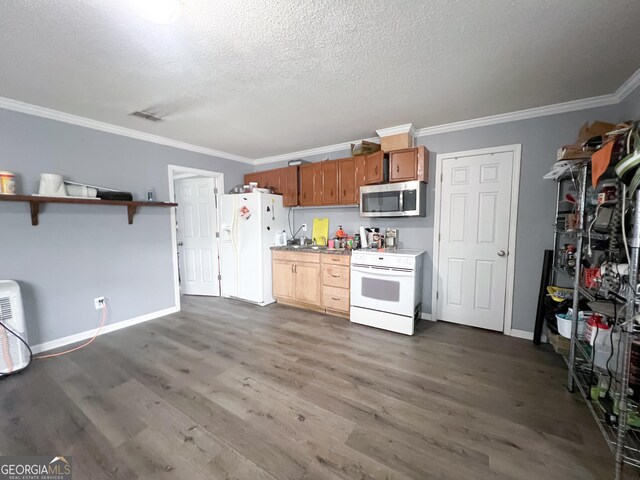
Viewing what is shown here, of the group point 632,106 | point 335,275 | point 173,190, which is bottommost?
point 335,275

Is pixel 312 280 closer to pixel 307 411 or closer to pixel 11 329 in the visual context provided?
pixel 307 411

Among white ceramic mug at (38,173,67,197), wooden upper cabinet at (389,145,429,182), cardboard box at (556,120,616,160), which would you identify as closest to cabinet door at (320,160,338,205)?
wooden upper cabinet at (389,145,429,182)

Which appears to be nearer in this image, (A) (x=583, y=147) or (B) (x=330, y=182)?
(A) (x=583, y=147)

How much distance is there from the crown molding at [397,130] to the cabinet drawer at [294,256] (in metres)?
1.83

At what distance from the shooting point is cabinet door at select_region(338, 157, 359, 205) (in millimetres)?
3541

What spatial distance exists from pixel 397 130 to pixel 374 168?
1.71 feet

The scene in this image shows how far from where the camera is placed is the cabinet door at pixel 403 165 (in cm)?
306

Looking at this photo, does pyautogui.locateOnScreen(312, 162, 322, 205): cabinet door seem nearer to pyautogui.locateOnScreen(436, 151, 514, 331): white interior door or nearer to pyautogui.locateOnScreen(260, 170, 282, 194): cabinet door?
pyautogui.locateOnScreen(260, 170, 282, 194): cabinet door

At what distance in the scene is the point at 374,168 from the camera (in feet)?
10.9

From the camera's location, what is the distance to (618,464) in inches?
49.8

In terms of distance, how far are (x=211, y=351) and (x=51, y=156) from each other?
2.65m

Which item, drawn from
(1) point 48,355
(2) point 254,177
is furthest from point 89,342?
(2) point 254,177

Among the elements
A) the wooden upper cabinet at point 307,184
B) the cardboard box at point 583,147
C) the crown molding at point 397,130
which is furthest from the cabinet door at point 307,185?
the cardboard box at point 583,147

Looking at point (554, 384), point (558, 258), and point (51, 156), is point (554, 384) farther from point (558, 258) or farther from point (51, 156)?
point (51, 156)
